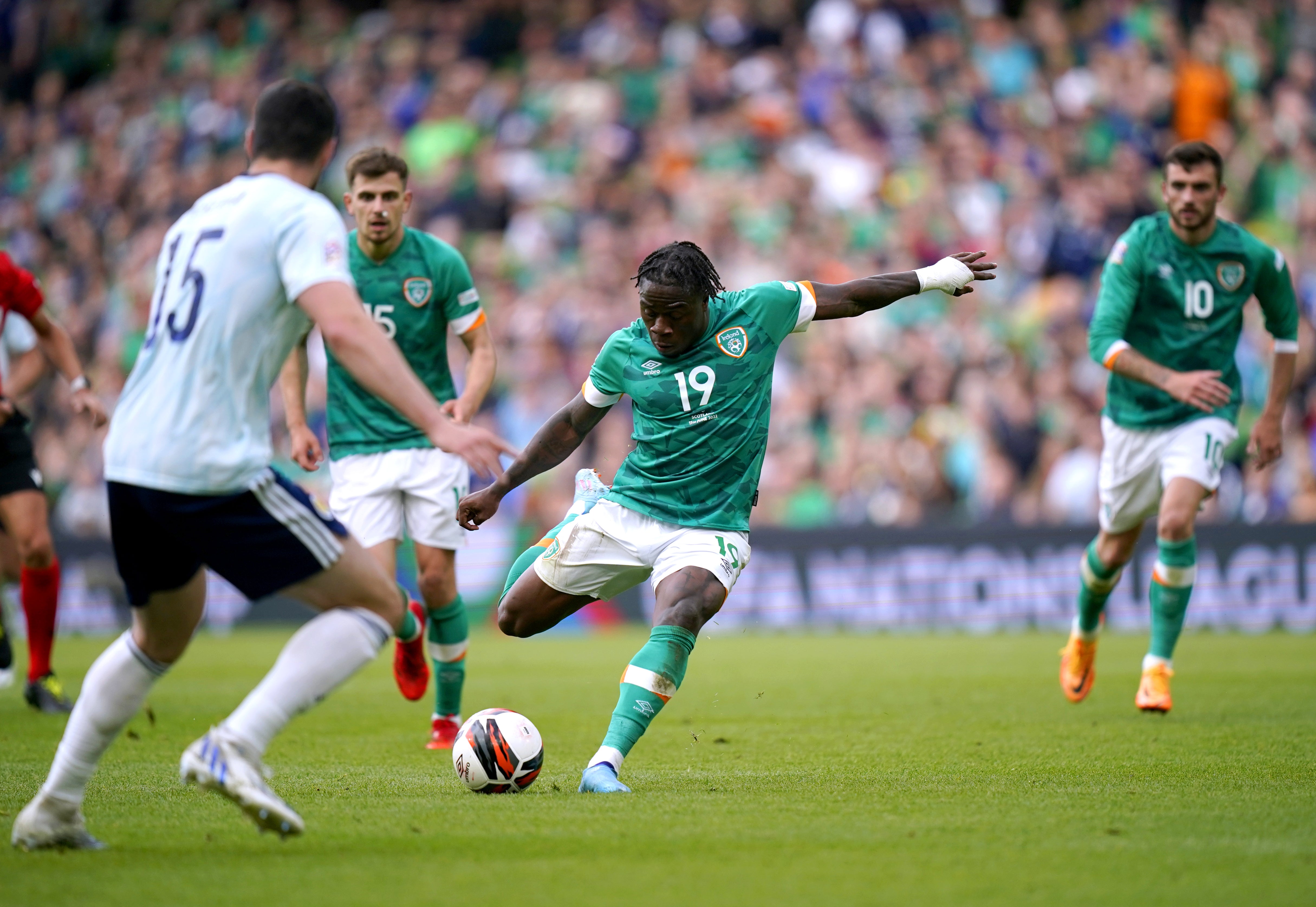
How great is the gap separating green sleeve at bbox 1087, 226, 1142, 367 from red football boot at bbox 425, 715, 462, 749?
4.09 meters

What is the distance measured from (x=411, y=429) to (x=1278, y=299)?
16.4ft

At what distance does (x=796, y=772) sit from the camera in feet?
21.5

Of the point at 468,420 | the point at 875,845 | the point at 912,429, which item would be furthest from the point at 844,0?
the point at 875,845

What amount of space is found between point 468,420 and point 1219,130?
13809 mm

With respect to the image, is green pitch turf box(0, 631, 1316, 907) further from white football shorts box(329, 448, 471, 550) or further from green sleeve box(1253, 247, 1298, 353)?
green sleeve box(1253, 247, 1298, 353)

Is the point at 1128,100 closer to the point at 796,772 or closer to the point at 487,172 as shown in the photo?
the point at 487,172

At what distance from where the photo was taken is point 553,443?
6.66 meters

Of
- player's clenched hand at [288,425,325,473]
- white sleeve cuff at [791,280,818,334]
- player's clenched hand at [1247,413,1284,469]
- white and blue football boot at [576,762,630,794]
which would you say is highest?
white sleeve cuff at [791,280,818,334]

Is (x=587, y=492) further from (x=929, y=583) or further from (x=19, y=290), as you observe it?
(x=929, y=583)

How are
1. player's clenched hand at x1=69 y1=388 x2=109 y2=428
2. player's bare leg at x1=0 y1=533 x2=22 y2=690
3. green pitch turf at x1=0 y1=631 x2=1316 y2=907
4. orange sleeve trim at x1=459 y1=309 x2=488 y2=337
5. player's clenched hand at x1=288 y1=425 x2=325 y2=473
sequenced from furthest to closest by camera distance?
player's bare leg at x1=0 y1=533 x2=22 y2=690, orange sleeve trim at x1=459 y1=309 x2=488 y2=337, player's clenched hand at x1=69 y1=388 x2=109 y2=428, player's clenched hand at x1=288 y1=425 x2=325 y2=473, green pitch turf at x1=0 y1=631 x2=1316 y2=907

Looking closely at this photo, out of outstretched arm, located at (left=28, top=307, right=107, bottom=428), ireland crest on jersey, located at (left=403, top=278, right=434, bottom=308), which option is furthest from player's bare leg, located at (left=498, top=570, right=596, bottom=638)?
outstretched arm, located at (left=28, top=307, right=107, bottom=428)

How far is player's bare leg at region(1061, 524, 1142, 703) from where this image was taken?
29.9ft

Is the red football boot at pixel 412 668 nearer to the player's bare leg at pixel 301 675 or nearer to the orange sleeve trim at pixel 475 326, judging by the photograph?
the orange sleeve trim at pixel 475 326

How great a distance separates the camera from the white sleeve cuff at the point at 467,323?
822 centimetres
